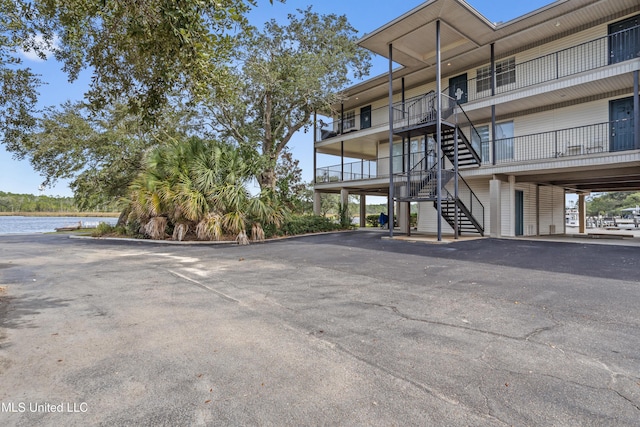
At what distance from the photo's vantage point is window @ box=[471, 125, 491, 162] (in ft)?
52.4

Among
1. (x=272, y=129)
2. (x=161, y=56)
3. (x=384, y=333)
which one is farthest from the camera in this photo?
(x=272, y=129)

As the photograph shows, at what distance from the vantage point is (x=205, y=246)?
41.7 ft

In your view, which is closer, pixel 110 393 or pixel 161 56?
pixel 110 393

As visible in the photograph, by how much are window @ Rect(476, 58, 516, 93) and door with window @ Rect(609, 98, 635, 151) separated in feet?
A: 13.7

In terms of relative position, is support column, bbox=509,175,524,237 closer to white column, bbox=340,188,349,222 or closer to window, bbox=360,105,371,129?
white column, bbox=340,188,349,222

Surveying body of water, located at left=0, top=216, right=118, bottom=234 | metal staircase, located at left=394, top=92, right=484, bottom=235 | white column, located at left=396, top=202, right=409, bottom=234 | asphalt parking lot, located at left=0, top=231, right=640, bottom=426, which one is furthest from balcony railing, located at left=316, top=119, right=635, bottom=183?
body of water, located at left=0, top=216, right=118, bottom=234

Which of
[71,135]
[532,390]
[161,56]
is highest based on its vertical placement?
[71,135]

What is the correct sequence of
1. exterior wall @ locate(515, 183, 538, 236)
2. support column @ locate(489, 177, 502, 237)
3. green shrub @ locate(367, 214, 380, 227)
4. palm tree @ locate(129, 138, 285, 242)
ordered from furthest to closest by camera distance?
green shrub @ locate(367, 214, 380, 227) → exterior wall @ locate(515, 183, 538, 236) → support column @ locate(489, 177, 502, 237) → palm tree @ locate(129, 138, 285, 242)

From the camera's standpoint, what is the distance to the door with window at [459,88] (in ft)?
56.7

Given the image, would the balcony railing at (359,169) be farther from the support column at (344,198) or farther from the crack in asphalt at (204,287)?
the crack in asphalt at (204,287)

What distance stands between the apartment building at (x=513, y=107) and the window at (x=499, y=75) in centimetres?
5

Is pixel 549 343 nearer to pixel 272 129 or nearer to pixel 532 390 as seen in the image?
pixel 532 390

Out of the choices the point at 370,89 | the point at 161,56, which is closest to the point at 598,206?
the point at 370,89

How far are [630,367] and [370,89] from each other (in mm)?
19229
